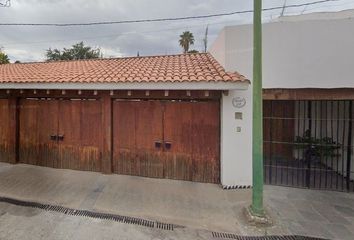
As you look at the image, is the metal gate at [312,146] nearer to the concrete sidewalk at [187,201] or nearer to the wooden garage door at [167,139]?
the concrete sidewalk at [187,201]

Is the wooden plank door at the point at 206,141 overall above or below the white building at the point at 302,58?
below

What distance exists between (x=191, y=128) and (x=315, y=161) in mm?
4996

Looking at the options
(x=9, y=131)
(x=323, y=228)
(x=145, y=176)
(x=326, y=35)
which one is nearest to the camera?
Result: (x=323, y=228)

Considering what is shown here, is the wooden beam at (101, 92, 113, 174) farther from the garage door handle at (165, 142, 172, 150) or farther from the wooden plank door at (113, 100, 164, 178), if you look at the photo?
the garage door handle at (165, 142, 172, 150)

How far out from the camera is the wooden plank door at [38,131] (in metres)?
8.69

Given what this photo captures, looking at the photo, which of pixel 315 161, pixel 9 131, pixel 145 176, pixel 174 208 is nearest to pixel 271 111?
A: pixel 315 161

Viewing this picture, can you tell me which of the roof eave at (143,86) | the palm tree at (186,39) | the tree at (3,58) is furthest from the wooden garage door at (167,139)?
the palm tree at (186,39)

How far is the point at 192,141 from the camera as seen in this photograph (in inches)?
298

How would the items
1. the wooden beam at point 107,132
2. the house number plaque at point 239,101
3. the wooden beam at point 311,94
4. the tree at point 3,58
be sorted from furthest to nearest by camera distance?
the tree at point 3,58 → the wooden beam at point 107,132 → the house number plaque at point 239,101 → the wooden beam at point 311,94

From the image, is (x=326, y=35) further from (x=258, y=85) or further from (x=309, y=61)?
(x=258, y=85)

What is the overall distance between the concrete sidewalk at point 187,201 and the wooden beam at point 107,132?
1.13ft

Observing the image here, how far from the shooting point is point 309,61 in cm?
689

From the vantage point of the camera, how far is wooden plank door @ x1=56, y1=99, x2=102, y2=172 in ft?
27.0

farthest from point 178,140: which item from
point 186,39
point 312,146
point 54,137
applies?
point 186,39
